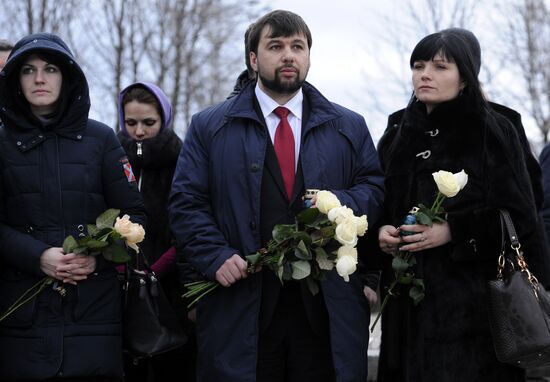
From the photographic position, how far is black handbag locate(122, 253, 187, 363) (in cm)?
449

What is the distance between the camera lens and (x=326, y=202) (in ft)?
13.0

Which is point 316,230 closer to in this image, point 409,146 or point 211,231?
point 211,231

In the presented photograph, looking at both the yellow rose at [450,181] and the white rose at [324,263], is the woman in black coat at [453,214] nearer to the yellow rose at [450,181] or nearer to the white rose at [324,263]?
the yellow rose at [450,181]

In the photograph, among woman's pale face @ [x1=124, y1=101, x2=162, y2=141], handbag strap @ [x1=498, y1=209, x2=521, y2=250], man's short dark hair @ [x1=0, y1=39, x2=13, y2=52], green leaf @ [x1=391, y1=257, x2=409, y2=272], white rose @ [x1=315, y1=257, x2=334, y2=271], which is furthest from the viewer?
man's short dark hair @ [x1=0, y1=39, x2=13, y2=52]

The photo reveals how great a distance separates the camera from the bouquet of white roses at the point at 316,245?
396 centimetres

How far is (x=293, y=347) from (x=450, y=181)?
1.17 m

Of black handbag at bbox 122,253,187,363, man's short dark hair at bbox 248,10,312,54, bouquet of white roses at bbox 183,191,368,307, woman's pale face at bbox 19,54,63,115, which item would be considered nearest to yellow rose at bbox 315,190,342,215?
bouquet of white roses at bbox 183,191,368,307

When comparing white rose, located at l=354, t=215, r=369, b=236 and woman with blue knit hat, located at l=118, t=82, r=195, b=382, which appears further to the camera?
woman with blue knit hat, located at l=118, t=82, r=195, b=382

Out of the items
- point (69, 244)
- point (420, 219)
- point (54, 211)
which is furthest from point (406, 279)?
point (54, 211)

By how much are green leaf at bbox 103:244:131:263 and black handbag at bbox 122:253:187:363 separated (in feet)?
1.28

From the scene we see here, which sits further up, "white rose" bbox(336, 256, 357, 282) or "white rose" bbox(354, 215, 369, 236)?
"white rose" bbox(354, 215, 369, 236)

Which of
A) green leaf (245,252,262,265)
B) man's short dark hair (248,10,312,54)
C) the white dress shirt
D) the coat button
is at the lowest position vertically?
green leaf (245,252,262,265)

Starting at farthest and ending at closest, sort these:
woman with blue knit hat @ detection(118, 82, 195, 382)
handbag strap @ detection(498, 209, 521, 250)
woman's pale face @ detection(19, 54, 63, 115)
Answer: woman with blue knit hat @ detection(118, 82, 195, 382) → woman's pale face @ detection(19, 54, 63, 115) → handbag strap @ detection(498, 209, 521, 250)

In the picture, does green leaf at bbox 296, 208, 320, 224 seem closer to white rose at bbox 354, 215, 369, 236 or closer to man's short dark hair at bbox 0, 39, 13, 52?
white rose at bbox 354, 215, 369, 236
